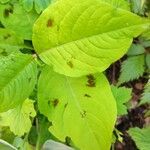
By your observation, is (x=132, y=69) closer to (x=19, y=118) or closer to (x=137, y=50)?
(x=137, y=50)

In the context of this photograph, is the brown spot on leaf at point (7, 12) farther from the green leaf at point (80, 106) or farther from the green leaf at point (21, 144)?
the green leaf at point (21, 144)

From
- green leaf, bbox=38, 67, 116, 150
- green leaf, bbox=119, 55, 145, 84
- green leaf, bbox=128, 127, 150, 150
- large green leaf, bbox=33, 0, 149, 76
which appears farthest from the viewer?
green leaf, bbox=119, 55, 145, 84

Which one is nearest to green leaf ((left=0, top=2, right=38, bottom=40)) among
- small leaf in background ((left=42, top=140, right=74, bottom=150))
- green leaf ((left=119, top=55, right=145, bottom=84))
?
small leaf in background ((left=42, top=140, right=74, bottom=150))

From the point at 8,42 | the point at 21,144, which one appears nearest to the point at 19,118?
the point at 21,144

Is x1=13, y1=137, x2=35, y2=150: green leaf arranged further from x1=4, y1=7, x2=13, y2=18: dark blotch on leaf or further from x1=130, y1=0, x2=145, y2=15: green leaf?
x1=130, y1=0, x2=145, y2=15: green leaf

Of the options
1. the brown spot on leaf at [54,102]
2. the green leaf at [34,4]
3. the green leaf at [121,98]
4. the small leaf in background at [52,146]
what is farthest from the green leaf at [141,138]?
the green leaf at [34,4]

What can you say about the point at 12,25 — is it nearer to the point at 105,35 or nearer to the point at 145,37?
the point at 105,35

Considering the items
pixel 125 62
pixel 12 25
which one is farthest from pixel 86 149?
pixel 125 62
